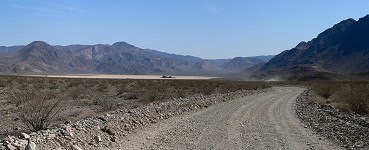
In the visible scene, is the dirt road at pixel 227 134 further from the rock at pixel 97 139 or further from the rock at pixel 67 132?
the rock at pixel 67 132

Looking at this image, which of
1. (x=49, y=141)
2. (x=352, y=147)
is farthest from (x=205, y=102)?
(x=49, y=141)

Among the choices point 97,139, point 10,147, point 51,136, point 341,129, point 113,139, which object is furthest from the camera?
point 341,129

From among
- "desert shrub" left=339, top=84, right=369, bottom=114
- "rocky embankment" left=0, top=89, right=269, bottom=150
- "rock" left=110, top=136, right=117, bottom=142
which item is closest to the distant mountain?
"desert shrub" left=339, top=84, right=369, bottom=114

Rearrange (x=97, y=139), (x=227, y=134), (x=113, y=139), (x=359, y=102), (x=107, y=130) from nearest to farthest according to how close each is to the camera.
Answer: (x=97, y=139) → (x=113, y=139) → (x=107, y=130) → (x=227, y=134) → (x=359, y=102)

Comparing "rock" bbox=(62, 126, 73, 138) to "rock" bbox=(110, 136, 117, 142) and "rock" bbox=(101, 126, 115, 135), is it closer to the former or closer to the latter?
"rock" bbox=(110, 136, 117, 142)

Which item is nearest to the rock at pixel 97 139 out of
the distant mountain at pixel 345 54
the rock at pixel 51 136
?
the rock at pixel 51 136

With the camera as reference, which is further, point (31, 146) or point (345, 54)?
point (345, 54)

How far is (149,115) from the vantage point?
18.5 metres

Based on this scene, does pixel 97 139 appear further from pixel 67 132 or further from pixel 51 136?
pixel 51 136

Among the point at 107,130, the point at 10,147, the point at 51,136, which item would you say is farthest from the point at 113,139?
the point at 10,147

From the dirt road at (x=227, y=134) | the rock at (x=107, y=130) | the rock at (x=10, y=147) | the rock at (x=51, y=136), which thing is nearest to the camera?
the rock at (x=10, y=147)

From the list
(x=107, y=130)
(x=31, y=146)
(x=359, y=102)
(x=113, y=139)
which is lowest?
(x=113, y=139)

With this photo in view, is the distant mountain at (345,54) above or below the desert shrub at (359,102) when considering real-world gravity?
above

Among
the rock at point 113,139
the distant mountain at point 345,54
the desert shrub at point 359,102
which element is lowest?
the rock at point 113,139
